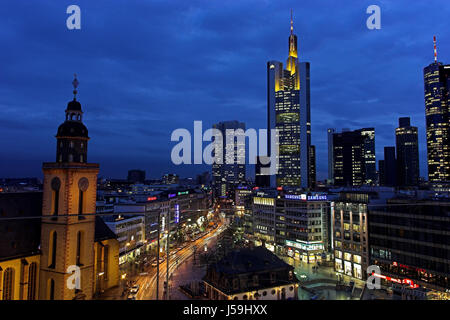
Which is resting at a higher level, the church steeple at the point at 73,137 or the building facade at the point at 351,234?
the church steeple at the point at 73,137

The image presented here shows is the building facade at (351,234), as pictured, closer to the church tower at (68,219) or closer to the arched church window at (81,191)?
the church tower at (68,219)

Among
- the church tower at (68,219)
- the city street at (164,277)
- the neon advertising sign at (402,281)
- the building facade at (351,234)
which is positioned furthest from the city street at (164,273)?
the neon advertising sign at (402,281)

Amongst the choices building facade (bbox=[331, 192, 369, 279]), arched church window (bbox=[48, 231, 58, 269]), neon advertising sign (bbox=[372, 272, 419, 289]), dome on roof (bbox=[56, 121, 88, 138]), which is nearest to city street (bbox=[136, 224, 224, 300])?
arched church window (bbox=[48, 231, 58, 269])

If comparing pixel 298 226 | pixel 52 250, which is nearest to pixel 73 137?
pixel 52 250

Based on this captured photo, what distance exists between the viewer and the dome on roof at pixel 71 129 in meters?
35.6

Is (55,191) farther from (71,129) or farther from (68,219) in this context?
(71,129)

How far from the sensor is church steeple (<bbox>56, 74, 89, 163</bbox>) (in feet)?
116

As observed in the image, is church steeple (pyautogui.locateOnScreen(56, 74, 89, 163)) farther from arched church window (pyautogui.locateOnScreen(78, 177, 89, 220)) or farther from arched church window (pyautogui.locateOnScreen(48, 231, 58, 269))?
arched church window (pyautogui.locateOnScreen(48, 231, 58, 269))

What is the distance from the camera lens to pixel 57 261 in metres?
31.7

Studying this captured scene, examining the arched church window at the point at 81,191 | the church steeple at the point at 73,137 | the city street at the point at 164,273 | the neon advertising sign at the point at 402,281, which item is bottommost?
the city street at the point at 164,273

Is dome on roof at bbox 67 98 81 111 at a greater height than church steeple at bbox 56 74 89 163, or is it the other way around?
dome on roof at bbox 67 98 81 111

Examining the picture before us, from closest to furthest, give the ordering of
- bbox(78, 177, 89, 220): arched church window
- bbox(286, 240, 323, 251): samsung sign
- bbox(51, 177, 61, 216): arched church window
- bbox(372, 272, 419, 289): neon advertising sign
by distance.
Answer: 1. bbox(51, 177, 61, 216): arched church window
2. bbox(78, 177, 89, 220): arched church window
3. bbox(372, 272, 419, 289): neon advertising sign
4. bbox(286, 240, 323, 251): samsung sign

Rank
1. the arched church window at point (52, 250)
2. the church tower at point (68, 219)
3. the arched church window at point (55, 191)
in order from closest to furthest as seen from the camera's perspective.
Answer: the church tower at point (68, 219)
the arched church window at point (52, 250)
the arched church window at point (55, 191)
